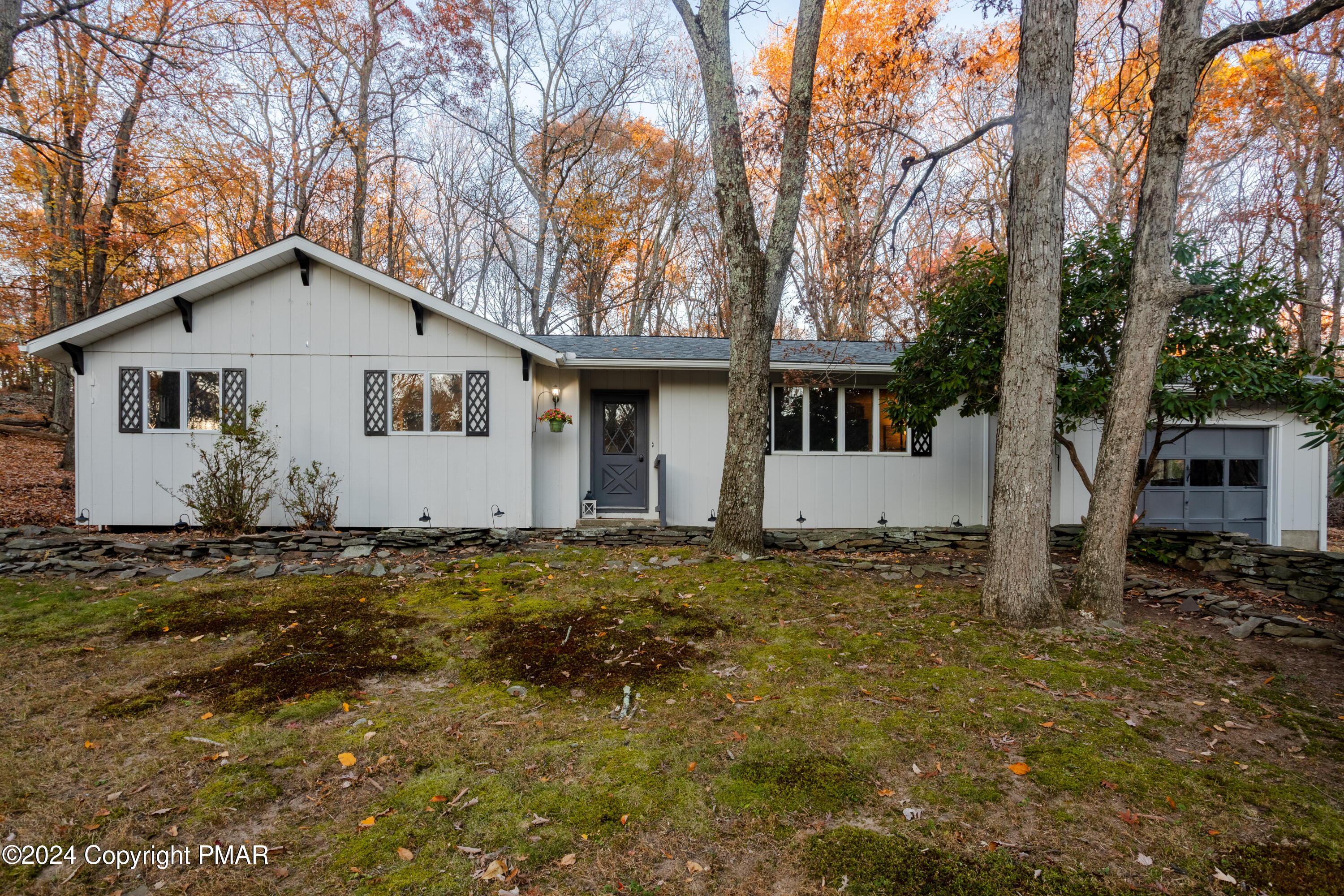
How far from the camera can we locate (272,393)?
27.7ft

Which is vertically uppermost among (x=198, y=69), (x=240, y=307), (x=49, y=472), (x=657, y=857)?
(x=198, y=69)

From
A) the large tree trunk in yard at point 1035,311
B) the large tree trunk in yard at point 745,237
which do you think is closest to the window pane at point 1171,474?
the large tree trunk in yard at point 1035,311

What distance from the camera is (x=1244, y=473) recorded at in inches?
376

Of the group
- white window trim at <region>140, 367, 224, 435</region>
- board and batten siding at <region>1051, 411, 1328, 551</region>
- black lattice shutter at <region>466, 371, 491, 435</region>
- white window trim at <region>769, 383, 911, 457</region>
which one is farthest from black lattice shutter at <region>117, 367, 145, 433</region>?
board and batten siding at <region>1051, 411, 1328, 551</region>

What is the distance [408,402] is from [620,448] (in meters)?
3.28

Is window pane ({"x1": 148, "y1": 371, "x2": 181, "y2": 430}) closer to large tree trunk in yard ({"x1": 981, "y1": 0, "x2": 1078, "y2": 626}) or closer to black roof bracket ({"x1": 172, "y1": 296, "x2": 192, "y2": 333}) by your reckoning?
black roof bracket ({"x1": 172, "y1": 296, "x2": 192, "y2": 333})

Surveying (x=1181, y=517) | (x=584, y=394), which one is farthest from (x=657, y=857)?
(x=1181, y=517)

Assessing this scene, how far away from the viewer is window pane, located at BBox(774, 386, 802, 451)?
9328mm

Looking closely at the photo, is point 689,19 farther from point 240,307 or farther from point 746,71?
point 746,71

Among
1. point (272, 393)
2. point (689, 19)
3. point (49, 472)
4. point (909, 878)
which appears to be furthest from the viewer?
point (49, 472)

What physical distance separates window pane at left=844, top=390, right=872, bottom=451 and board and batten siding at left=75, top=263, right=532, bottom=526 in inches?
189

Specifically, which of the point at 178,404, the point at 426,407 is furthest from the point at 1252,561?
the point at 178,404

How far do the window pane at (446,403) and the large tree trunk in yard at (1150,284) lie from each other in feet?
24.6

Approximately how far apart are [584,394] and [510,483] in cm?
205
